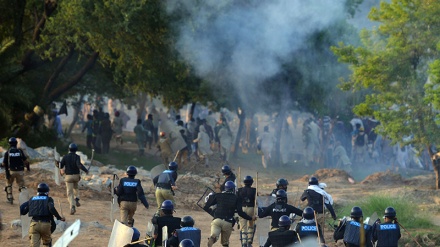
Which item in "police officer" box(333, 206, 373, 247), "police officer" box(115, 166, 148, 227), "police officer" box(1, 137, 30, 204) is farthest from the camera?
"police officer" box(1, 137, 30, 204)

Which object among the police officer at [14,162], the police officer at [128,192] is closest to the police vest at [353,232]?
the police officer at [128,192]

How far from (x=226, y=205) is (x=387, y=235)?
3390mm

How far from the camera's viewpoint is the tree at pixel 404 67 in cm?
2586

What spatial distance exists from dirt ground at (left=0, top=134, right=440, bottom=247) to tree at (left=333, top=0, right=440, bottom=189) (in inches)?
64.3

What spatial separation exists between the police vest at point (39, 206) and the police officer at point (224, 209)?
9.07 ft

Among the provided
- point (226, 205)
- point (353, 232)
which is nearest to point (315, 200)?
point (226, 205)

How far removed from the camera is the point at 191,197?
82.9ft

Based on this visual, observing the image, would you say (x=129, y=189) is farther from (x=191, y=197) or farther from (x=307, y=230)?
(x=191, y=197)

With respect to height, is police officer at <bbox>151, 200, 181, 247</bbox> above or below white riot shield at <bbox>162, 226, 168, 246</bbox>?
above

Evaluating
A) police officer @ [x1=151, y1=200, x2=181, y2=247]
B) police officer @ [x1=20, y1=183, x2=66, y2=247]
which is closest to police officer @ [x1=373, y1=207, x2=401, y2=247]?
police officer @ [x1=151, y1=200, x2=181, y2=247]

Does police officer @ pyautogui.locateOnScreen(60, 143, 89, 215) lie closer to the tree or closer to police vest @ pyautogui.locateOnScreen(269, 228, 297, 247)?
police vest @ pyautogui.locateOnScreen(269, 228, 297, 247)

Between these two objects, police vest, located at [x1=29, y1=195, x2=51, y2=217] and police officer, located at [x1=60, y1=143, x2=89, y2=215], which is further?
police officer, located at [x1=60, y1=143, x2=89, y2=215]

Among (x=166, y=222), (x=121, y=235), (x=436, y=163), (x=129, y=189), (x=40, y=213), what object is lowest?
(x=121, y=235)

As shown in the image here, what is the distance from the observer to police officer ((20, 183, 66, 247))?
51.2ft
